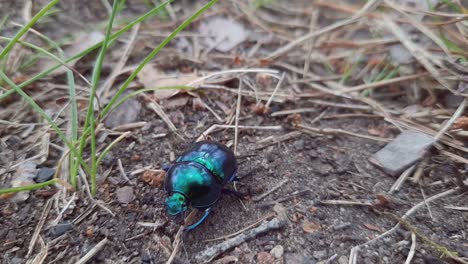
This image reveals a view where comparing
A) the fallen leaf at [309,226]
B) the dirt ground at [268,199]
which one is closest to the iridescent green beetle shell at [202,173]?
the dirt ground at [268,199]

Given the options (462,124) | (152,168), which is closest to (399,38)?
(462,124)

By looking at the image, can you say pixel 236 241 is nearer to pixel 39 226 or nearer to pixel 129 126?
pixel 39 226

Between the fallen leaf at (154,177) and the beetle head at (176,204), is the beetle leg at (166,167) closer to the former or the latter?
the fallen leaf at (154,177)

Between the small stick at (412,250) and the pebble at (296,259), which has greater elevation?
the pebble at (296,259)

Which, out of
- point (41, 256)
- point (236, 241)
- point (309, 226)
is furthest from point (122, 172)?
point (309, 226)

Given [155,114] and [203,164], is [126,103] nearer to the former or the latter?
[155,114]

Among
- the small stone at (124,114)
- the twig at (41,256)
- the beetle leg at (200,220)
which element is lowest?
the beetle leg at (200,220)

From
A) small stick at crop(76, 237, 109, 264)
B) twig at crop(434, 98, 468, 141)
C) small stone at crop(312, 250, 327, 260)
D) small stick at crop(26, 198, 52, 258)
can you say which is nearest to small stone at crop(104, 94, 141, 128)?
small stick at crop(26, 198, 52, 258)
